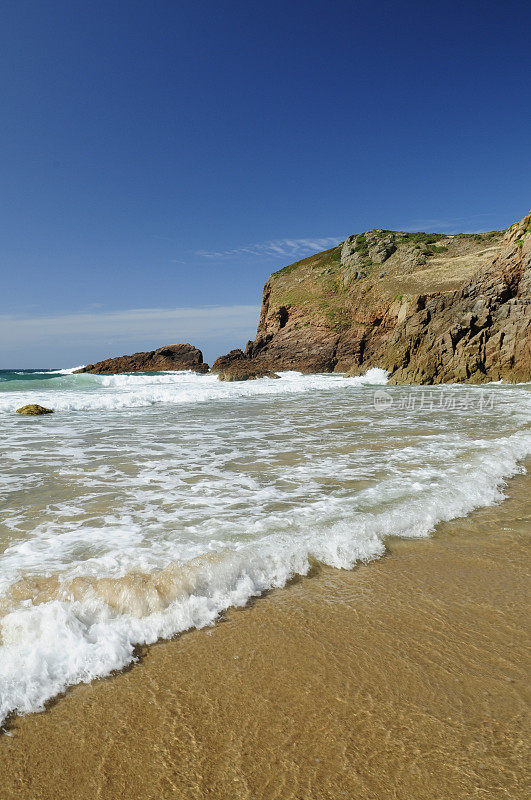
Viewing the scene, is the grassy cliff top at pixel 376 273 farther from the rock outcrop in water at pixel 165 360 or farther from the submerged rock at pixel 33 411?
the submerged rock at pixel 33 411

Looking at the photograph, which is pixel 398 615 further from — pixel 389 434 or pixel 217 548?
pixel 389 434

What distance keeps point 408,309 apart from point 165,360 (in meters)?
27.6

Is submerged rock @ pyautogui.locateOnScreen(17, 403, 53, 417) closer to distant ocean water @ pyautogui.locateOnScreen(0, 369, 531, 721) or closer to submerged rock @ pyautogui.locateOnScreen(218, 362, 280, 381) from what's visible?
distant ocean water @ pyautogui.locateOnScreen(0, 369, 531, 721)

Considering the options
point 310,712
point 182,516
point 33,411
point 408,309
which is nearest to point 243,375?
point 408,309

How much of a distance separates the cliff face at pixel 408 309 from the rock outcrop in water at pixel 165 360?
677 centimetres

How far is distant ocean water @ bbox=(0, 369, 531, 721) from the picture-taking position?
86.7 inches

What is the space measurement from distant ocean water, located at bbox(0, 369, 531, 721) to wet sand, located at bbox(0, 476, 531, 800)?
22 cm

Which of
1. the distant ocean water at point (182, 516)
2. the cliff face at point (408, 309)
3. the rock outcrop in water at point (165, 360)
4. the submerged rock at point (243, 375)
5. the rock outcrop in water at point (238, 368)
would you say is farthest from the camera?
the rock outcrop in water at point (165, 360)

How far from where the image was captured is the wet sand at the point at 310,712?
4.71 ft

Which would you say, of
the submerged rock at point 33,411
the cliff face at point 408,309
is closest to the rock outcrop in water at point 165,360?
the cliff face at point 408,309

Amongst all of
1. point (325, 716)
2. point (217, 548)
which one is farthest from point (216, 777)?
point (217, 548)

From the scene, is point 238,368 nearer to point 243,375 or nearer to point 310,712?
point 243,375

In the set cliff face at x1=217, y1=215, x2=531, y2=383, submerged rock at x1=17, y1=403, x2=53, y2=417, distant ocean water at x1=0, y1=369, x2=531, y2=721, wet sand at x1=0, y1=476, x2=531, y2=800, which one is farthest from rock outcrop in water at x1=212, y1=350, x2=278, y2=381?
wet sand at x1=0, y1=476, x2=531, y2=800

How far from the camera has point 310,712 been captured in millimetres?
1723
